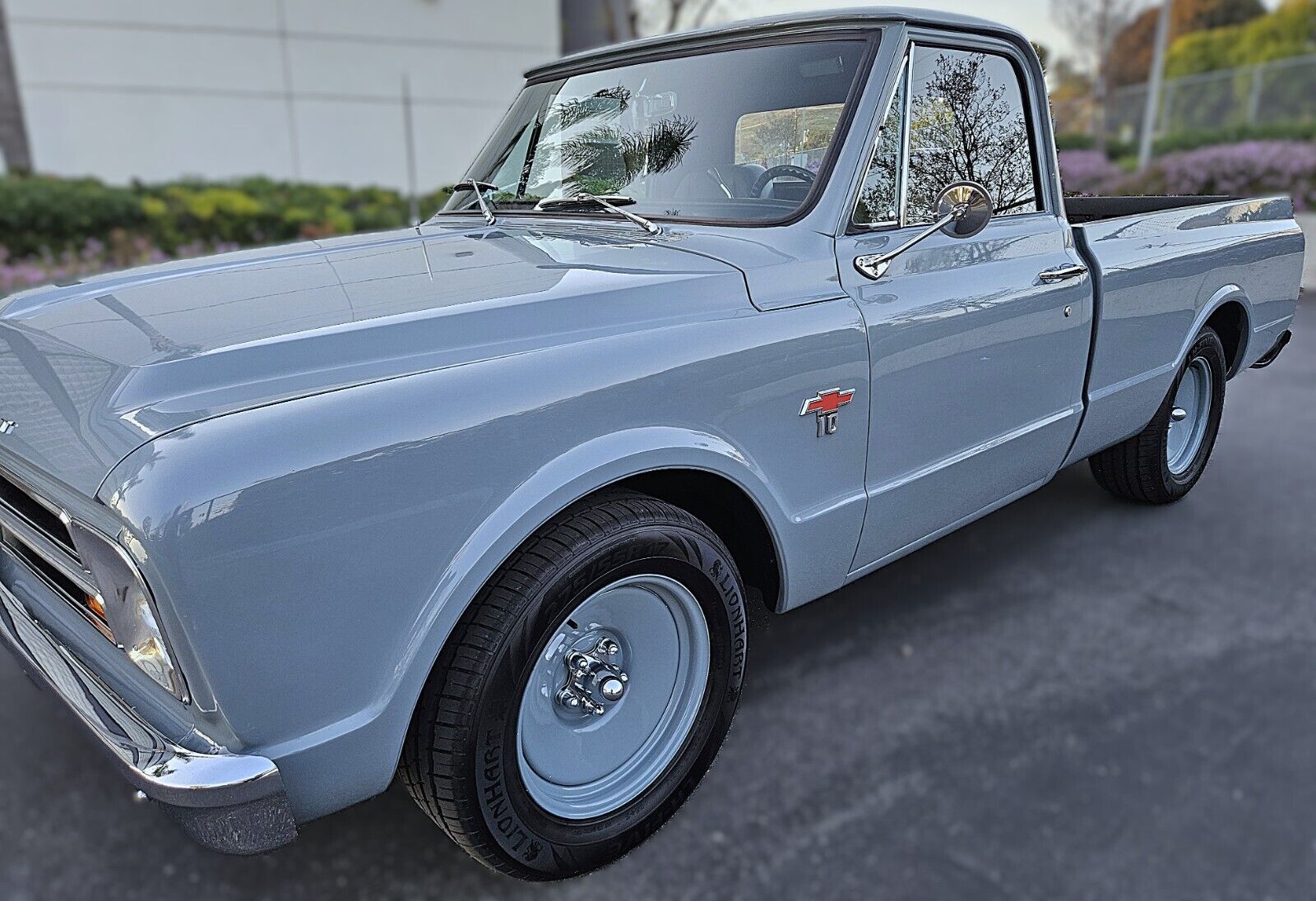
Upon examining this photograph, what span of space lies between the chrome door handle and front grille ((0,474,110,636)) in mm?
2799

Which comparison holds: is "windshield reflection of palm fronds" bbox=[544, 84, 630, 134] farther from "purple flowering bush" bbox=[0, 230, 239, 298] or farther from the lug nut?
"purple flowering bush" bbox=[0, 230, 239, 298]

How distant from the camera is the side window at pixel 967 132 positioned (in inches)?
108

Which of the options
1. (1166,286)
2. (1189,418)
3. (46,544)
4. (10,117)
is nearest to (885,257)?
(1166,286)

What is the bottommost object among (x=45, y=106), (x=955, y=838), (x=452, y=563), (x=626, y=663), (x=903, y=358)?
(x=955, y=838)

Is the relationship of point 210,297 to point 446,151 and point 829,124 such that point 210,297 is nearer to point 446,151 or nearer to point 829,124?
point 829,124

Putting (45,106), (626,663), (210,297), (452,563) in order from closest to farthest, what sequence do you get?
1. (452,563)
2. (210,297)
3. (626,663)
4. (45,106)

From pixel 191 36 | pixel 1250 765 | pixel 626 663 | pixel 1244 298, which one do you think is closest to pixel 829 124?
pixel 626 663

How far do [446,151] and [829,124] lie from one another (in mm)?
13271

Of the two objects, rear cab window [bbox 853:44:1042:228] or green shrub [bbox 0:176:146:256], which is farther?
green shrub [bbox 0:176:146:256]

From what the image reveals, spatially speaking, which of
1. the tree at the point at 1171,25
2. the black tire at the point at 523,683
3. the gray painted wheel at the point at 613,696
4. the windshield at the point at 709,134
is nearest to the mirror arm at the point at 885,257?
the windshield at the point at 709,134

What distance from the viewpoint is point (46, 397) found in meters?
1.79

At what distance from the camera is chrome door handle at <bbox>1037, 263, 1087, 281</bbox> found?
3.05 metres

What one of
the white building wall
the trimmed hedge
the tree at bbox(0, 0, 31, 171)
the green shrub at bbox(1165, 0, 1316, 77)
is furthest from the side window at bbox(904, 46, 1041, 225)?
the green shrub at bbox(1165, 0, 1316, 77)

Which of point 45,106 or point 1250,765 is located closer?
point 1250,765
